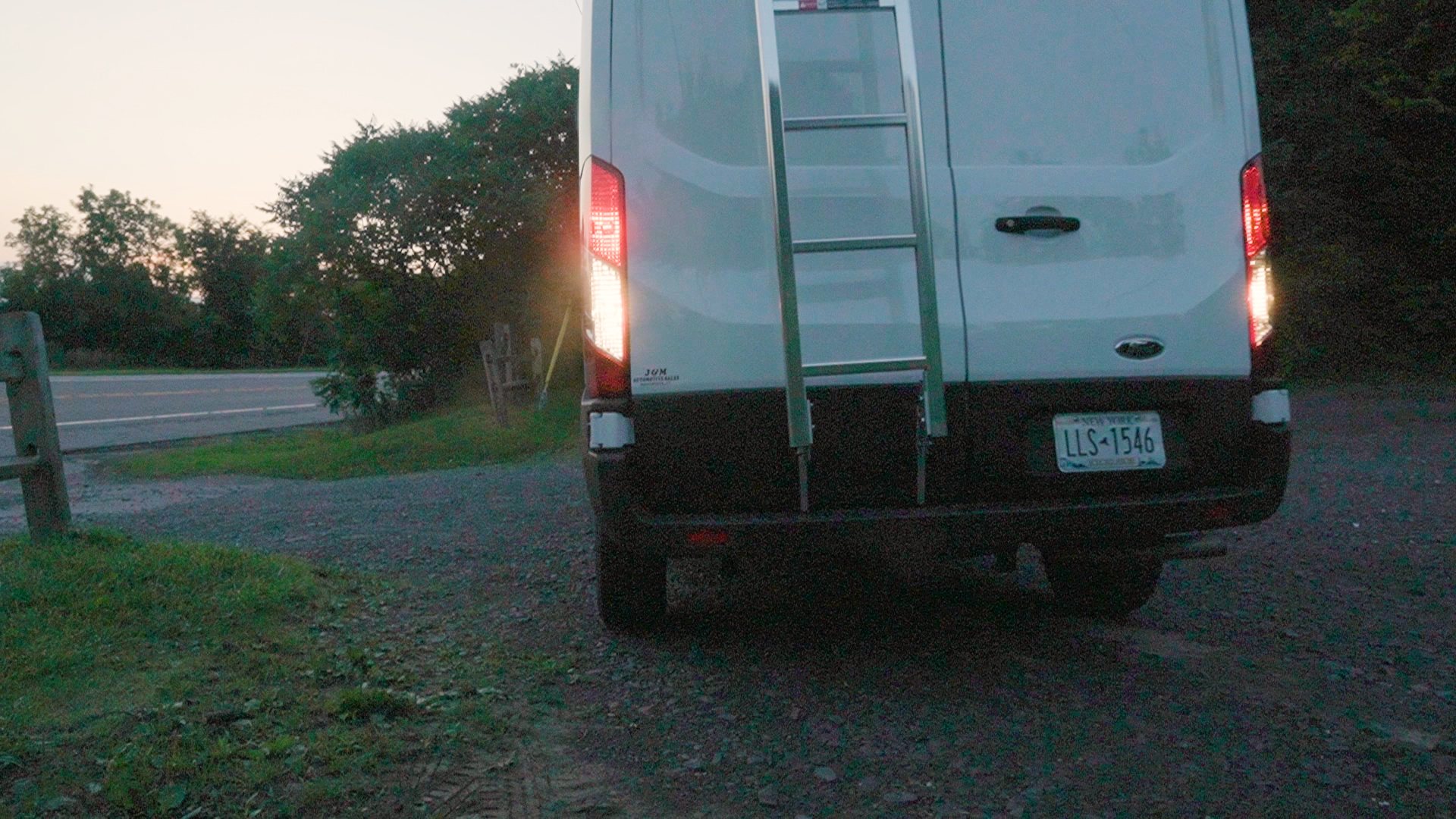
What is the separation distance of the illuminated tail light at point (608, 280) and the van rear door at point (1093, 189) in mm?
1025

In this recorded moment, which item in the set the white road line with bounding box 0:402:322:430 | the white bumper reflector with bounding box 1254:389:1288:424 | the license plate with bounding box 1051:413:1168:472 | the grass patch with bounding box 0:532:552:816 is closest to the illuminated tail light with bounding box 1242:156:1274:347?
the white bumper reflector with bounding box 1254:389:1288:424

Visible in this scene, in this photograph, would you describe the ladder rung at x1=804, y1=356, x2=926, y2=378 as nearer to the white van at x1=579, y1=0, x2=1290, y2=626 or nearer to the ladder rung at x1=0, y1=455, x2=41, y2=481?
the white van at x1=579, y1=0, x2=1290, y2=626

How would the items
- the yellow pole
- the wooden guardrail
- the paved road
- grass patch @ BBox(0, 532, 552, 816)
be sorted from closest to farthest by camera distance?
1. grass patch @ BBox(0, 532, 552, 816)
2. the wooden guardrail
3. the yellow pole
4. the paved road

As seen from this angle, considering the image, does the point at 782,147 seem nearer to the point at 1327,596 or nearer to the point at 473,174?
the point at 1327,596

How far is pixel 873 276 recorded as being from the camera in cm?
362

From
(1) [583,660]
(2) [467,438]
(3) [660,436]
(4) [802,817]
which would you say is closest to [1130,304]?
(3) [660,436]

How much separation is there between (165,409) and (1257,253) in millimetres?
23272

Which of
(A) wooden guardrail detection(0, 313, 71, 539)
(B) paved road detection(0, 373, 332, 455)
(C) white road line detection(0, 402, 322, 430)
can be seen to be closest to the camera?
(A) wooden guardrail detection(0, 313, 71, 539)

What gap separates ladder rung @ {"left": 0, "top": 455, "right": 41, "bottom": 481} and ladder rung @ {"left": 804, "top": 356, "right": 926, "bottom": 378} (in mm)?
3775

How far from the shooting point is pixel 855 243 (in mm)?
3541

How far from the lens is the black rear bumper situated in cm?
364

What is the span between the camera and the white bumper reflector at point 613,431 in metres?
3.65

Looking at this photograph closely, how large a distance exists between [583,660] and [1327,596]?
3.18 metres

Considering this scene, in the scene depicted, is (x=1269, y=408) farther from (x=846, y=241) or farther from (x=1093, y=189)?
(x=846, y=241)
